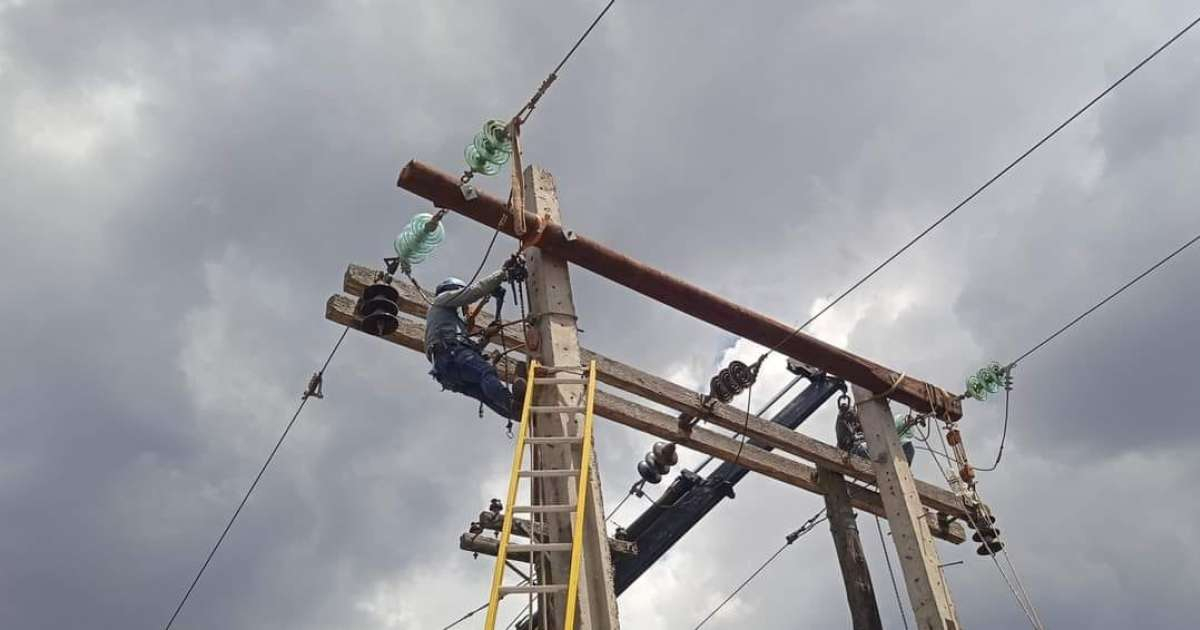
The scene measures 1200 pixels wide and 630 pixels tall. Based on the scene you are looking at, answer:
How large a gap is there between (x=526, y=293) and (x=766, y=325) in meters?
2.26

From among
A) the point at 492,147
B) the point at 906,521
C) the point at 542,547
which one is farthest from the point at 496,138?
the point at 906,521

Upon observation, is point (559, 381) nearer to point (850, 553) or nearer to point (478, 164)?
point (478, 164)

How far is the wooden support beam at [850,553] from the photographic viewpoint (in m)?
8.85

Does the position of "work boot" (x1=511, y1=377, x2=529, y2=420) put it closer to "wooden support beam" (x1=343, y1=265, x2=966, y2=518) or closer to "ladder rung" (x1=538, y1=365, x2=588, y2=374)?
"ladder rung" (x1=538, y1=365, x2=588, y2=374)

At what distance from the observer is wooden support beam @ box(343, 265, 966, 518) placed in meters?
7.69

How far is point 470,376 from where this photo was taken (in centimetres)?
675

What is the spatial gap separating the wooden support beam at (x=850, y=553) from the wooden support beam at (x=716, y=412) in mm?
181

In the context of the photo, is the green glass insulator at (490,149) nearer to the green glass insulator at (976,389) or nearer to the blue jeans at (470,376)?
the blue jeans at (470,376)

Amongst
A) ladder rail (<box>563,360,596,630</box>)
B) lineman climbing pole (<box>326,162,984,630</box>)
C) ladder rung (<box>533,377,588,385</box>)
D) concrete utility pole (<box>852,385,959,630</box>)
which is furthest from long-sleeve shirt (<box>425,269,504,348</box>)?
concrete utility pole (<box>852,385,959,630</box>)

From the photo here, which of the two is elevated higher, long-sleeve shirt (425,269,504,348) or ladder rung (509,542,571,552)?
long-sleeve shirt (425,269,504,348)

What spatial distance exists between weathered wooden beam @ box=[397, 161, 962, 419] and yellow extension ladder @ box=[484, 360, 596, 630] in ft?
3.49

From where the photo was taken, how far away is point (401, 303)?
765 centimetres

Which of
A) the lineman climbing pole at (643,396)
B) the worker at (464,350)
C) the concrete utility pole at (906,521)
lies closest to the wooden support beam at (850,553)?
the lineman climbing pole at (643,396)

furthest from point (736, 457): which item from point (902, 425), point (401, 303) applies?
point (401, 303)
